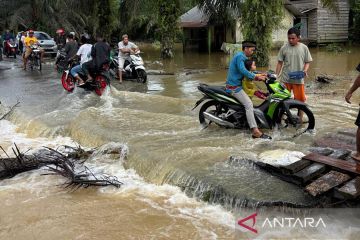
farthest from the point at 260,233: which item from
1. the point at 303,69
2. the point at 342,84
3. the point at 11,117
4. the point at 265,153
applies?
the point at 342,84

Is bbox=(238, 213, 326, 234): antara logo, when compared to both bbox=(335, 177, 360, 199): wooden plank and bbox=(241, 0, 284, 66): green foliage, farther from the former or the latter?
bbox=(241, 0, 284, 66): green foliage

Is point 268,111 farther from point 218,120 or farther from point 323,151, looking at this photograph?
point 323,151

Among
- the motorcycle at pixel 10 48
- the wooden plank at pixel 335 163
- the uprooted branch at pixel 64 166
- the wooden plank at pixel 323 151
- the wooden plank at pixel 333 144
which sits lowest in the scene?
the uprooted branch at pixel 64 166

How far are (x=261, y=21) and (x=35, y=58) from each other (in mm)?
9491

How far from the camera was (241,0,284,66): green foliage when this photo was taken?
17.3 meters

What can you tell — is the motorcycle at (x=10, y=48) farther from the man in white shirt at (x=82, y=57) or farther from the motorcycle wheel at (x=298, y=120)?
the motorcycle wheel at (x=298, y=120)

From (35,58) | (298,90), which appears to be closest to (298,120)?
(298,90)

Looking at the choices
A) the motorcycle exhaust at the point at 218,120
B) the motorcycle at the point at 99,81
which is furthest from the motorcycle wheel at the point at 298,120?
the motorcycle at the point at 99,81

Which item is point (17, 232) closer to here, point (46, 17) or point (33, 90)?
point (33, 90)

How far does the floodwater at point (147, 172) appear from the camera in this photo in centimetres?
505

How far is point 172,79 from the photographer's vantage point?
1555 centimetres

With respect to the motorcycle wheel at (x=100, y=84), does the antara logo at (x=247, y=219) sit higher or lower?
lower

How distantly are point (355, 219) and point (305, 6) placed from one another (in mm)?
29992

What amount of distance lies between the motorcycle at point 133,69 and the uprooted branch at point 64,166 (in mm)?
6937
